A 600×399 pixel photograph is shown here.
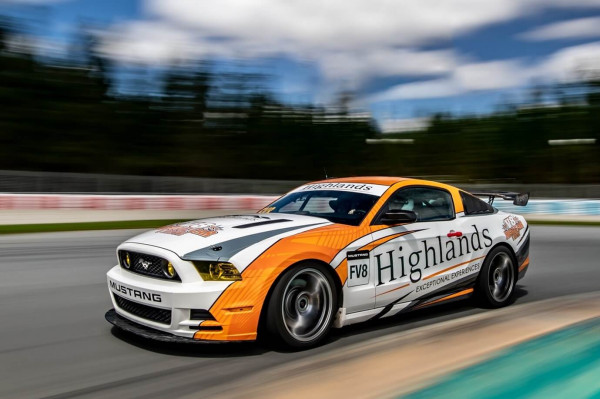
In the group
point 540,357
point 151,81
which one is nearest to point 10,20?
point 151,81

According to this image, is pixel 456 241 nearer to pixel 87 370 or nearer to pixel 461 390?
pixel 461 390

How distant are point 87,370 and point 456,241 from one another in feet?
12.2

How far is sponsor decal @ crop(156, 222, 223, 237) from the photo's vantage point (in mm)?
5150

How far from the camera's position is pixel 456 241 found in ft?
20.9

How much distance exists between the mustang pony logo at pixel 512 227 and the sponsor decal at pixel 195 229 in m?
3.50

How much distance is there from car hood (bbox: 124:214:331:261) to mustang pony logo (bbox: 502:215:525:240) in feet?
8.43

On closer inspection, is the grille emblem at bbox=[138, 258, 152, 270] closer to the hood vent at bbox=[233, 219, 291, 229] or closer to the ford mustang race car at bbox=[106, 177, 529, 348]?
the ford mustang race car at bbox=[106, 177, 529, 348]

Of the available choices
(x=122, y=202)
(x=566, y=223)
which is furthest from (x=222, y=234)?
(x=566, y=223)

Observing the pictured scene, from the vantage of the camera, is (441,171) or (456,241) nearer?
(456,241)

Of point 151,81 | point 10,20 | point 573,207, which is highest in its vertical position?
point 10,20

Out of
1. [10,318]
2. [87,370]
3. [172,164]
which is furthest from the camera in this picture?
[172,164]

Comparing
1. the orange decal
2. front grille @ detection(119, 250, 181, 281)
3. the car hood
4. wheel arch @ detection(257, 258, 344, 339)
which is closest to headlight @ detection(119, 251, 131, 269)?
front grille @ detection(119, 250, 181, 281)

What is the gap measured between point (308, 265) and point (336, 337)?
86 cm

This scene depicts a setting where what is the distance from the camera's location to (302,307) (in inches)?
199
